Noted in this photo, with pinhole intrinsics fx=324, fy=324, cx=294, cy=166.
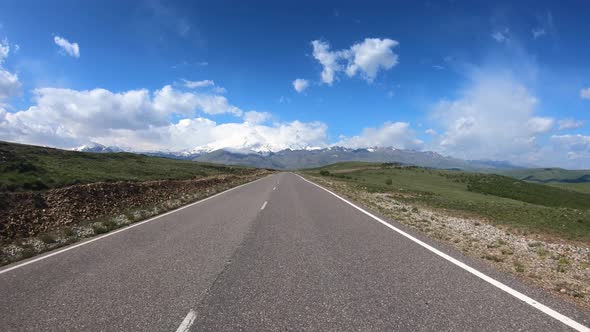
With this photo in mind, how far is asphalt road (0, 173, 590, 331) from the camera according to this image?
4.33 metres

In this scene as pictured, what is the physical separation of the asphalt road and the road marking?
1cm

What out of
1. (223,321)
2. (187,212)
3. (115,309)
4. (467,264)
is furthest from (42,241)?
(467,264)

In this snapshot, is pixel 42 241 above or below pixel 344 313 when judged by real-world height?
below

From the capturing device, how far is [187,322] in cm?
427

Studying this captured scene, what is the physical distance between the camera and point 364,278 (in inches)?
235

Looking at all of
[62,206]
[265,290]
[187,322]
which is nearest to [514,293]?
[265,290]

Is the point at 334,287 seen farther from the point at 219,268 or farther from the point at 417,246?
the point at 417,246

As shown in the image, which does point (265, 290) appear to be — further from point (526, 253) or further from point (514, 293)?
point (526, 253)

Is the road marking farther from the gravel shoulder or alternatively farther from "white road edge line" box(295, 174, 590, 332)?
the gravel shoulder

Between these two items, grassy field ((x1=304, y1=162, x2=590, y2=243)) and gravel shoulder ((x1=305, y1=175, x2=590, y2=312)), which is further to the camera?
grassy field ((x1=304, y1=162, x2=590, y2=243))

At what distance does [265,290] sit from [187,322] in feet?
4.78

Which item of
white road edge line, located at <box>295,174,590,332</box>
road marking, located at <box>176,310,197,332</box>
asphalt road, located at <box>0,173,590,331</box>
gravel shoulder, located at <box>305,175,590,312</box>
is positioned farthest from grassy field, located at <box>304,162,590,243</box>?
road marking, located at <box>176,310,197,332</box>

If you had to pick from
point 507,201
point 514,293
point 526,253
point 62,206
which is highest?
point 514,293

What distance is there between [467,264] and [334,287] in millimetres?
3360
